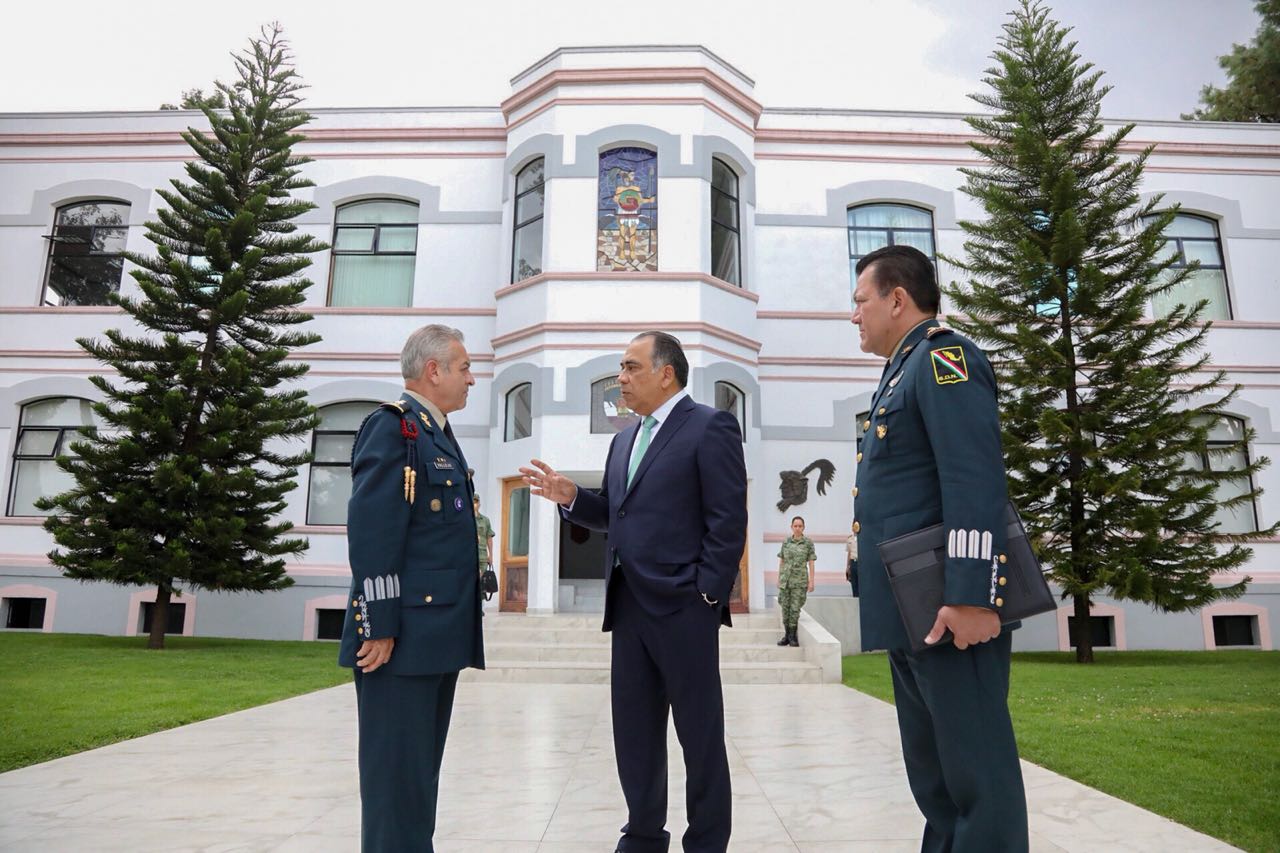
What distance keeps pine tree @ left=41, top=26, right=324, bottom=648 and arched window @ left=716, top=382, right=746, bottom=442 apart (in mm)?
6269

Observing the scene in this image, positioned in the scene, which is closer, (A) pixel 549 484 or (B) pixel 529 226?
(A) pixel 549 484

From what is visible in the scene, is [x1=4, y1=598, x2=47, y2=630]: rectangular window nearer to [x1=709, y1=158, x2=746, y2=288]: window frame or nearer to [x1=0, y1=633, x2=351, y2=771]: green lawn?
[x1=0, y1=633, x2=351, y2=771]: green lawn

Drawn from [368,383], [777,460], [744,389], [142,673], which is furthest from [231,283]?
[777,460]

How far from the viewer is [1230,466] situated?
14180 millimetres

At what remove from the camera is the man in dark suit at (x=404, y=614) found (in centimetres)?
248

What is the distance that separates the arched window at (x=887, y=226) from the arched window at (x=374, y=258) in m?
8.19

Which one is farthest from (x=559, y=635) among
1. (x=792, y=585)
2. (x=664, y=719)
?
(x=664, y=719)

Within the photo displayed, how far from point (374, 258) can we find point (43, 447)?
6.69 m

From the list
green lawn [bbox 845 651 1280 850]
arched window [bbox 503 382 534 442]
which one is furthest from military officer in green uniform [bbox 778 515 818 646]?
arched window [bbox 503 382 534 442]

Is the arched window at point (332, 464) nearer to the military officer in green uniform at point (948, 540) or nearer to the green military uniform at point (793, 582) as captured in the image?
the green military uniform at point (793, 582)

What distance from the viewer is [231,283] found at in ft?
38.5

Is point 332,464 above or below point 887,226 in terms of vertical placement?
below

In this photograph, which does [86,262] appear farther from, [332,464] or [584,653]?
[584,653]

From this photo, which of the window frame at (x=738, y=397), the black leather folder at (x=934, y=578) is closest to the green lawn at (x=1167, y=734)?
the black leather folder at (x=934, y=578)
